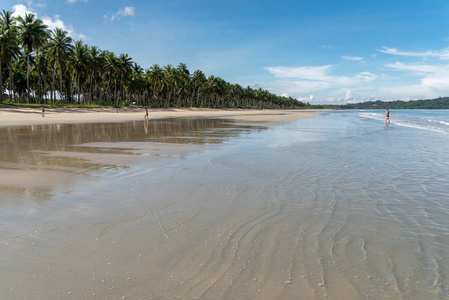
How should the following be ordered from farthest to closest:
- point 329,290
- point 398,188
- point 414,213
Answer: point 398,188
point 414,213
point 329,290

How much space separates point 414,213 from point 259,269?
344cm

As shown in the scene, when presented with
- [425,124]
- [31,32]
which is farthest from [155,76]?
[425,124]

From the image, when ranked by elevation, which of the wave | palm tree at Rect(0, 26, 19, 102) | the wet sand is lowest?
the wet sand

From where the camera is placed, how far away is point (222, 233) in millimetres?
4039

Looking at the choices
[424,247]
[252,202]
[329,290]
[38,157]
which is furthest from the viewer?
[38,157]

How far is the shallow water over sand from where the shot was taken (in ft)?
9.29

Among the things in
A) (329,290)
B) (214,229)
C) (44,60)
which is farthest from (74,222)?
(44,60)

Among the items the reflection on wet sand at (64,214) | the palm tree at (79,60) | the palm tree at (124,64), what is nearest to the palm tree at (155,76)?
the palm tree at (124,64)

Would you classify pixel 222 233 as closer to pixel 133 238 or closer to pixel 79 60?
pixel 133 238

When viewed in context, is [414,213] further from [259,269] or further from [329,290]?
[259,269]

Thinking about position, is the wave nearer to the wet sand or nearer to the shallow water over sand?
the shallow water over sand

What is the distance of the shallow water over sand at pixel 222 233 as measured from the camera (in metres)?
2.83

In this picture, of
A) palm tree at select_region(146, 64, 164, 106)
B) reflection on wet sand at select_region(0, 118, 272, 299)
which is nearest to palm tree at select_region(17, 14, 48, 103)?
palm tree at select_region(146, 64, 164, 106)

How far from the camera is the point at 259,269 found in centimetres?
310
